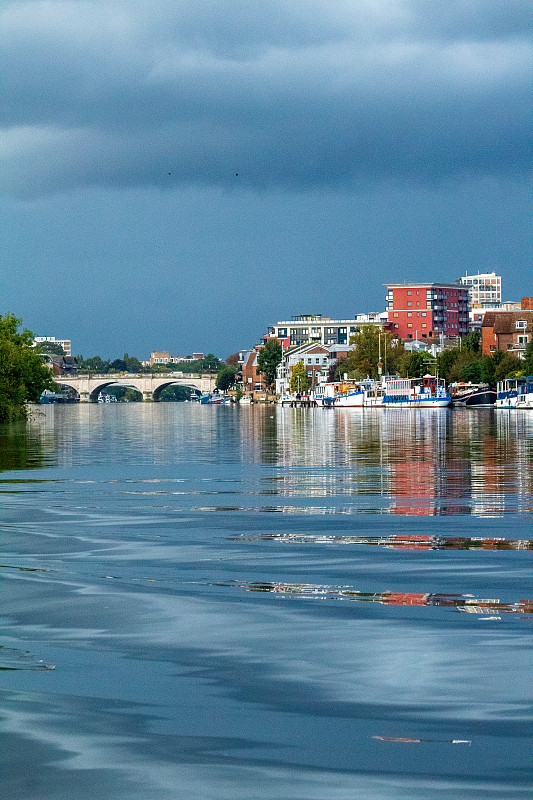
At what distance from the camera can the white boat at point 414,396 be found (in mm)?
116000

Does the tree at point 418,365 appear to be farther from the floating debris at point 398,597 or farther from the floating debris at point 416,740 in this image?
the floating debris at point 416,740

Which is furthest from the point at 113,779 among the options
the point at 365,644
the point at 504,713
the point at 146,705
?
the point at 365,644

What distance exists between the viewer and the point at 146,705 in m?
Answer: 6.43

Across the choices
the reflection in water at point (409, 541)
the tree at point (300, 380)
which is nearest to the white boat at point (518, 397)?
the reflection in water at point (409, 541)

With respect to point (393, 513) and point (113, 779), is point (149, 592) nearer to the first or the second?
point (113, 779)

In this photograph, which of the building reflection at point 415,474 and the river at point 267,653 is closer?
the river at point 267,653

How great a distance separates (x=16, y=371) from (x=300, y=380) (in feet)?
430

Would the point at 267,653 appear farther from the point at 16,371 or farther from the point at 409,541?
the point at 16,371

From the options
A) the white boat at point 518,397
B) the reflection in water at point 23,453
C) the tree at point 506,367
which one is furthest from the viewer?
the tree at point 506,367

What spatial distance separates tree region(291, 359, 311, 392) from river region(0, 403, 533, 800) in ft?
585

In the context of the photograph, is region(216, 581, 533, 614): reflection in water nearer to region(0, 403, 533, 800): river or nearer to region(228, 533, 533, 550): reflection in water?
region(0, 403, 533, 800): river

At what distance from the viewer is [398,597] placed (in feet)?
31.2

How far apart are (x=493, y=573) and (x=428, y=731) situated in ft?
16.1

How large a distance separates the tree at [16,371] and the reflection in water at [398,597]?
178 feet
